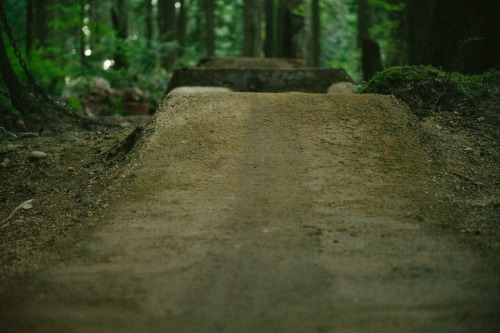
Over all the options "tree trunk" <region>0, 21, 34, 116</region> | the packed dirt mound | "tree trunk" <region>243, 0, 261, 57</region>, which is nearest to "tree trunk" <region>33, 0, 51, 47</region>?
the packed dirt mound

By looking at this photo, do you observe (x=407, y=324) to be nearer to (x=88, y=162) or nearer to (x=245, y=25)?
(x=88, y=162)

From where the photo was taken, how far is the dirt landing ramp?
25.9 ft

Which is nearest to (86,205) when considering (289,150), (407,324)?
(289,150)

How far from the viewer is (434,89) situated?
17.3 feet

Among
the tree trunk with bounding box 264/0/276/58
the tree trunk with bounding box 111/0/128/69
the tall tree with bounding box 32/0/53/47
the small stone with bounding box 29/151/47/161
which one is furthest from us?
the tree trunk with bounding box 264/0/276/58

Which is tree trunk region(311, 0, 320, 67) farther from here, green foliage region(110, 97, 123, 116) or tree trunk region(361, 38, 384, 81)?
tree trunk region(361, 38, 384, 81)

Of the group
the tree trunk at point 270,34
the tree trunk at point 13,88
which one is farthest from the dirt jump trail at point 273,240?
the tree trunk at point 270,34

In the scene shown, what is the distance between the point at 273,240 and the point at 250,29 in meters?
15.6

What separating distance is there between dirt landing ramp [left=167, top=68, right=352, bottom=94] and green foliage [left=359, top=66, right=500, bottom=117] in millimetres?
2365

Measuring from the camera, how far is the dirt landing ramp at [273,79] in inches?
311

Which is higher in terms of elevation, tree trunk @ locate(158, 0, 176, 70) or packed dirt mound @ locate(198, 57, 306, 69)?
tree trunk @ locate(158, 0, 176, 70)

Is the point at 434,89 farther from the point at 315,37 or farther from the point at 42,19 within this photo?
the point at 315,37

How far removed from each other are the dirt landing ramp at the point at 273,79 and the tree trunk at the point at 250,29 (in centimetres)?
960

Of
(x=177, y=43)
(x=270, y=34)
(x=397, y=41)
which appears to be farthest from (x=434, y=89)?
(x=270, y=34)
